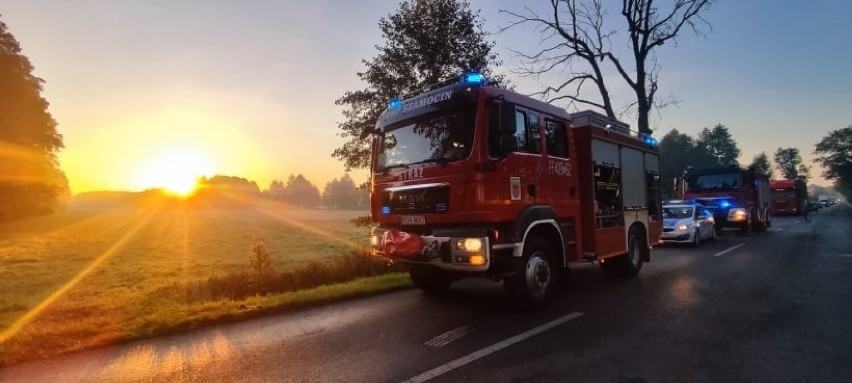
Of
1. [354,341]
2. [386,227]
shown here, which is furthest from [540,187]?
[354,341]

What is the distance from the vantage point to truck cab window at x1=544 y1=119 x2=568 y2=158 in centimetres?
704

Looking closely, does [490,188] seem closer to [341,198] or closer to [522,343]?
[522,343]

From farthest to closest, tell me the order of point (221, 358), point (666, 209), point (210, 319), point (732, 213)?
1. point (732, 213)
2. point (666, 209)
3. point (210, 319)
4. point (221, 358)

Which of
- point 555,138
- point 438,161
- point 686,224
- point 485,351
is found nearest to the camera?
point 485,351

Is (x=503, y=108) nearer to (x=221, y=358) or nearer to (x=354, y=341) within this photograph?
(x=354, y=341)

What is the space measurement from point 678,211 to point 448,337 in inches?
599

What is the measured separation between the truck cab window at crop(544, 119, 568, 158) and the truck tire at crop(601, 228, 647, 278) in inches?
116

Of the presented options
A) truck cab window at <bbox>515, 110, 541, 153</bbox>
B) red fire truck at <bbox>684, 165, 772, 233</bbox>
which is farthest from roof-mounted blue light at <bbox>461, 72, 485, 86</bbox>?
red fire truck at <bbox>684, 165, 772, 233</bbox>

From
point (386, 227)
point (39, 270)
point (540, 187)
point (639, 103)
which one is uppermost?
point (639, 103)

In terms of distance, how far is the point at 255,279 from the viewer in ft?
40.1

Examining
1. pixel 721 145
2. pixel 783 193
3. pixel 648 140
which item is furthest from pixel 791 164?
pixel 648 140

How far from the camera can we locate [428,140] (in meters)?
6.48

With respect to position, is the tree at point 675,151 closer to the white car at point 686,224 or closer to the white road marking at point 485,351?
the white car at point 686,224

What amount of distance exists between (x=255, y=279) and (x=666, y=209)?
15350 millimetres
